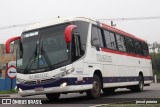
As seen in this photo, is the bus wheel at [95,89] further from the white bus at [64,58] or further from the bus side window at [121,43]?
the bus side window at [121,43]

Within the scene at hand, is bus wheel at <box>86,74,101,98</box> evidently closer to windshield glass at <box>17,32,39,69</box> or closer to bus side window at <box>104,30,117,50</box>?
bus side window at <box>104,30,117,50</box>

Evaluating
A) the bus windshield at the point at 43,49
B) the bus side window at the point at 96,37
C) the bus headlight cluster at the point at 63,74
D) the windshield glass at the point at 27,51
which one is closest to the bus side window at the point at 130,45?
the bus side window at the point at 96,37

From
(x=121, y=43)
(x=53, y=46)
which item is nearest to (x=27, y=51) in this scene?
(x=53, y=46)

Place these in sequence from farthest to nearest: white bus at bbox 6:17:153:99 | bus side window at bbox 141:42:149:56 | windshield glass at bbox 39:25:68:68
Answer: bus side window at bbox 141:42:149:56, windshield glass at bbox 39:25:68:68, white bus at bbox 6:17:153:99

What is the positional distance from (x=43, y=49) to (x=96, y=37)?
2.90 m

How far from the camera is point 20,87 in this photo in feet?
44.6

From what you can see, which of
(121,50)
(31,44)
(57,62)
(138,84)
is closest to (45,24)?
(31,44)

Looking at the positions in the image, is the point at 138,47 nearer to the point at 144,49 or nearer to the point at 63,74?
the point at 144,49

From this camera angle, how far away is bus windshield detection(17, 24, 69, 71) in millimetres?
12945

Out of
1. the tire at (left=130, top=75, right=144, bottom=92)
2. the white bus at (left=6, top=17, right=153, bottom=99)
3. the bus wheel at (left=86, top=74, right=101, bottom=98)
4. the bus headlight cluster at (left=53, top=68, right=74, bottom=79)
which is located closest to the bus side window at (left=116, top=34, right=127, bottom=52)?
the white bus at (left=6, top=17, right=153, bottom=99)

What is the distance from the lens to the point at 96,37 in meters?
15.2

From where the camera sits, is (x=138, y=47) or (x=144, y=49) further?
(x=144, y=49)

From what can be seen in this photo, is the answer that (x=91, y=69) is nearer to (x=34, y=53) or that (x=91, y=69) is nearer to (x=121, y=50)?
(x=34, y=53)

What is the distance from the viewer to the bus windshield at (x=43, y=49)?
1295 centimetres
